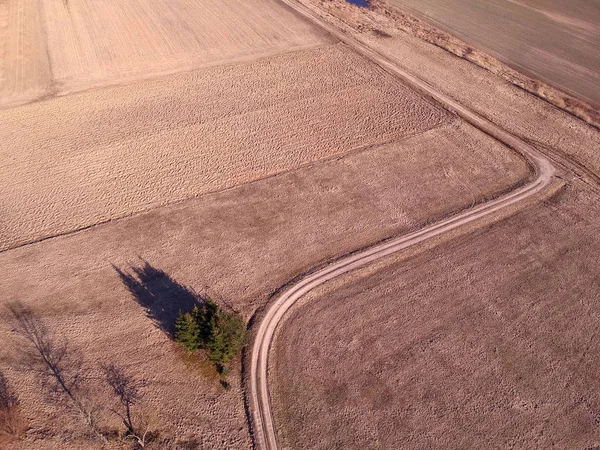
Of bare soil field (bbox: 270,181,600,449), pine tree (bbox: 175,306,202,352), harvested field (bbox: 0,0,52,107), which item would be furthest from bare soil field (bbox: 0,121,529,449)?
harvested field (bbox: 0,0,52,107)

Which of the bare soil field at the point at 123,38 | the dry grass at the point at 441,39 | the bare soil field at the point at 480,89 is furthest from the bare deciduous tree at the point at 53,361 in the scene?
the dry grass at the point at 441,39

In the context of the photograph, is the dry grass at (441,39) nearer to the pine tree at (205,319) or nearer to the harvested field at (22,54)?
the harvested field at (22,54)

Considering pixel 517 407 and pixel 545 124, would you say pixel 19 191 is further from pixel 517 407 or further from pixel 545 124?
pixel 545 124

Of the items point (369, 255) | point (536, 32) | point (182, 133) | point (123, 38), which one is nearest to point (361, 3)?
point (536, 32)

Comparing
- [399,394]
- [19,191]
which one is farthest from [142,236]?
[399,394]

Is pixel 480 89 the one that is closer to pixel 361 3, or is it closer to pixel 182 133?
pixel 361 3

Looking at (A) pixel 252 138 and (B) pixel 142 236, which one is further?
(A) pixel 252 138
